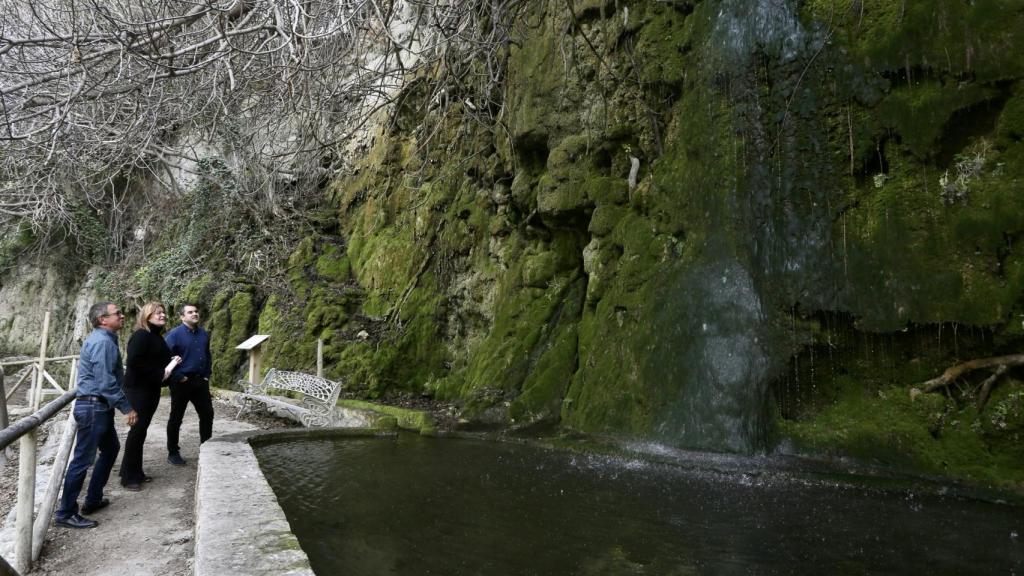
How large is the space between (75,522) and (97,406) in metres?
0.82

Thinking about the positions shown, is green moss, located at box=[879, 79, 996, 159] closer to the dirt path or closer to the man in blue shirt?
the dirt path

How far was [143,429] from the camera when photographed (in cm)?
516

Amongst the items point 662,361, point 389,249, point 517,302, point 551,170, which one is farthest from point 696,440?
point 389,249

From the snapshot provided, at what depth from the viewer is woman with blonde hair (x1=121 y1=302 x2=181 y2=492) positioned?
508 cm

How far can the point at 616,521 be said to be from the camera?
4305mm

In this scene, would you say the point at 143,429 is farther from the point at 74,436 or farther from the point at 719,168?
the point at 719,168

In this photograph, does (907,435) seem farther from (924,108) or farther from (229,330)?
(229,330)

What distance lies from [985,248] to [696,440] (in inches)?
138

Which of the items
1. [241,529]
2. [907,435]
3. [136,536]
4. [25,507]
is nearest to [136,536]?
[136,536]

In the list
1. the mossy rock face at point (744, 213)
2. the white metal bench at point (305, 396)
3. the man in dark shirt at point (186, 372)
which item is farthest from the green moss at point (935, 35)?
the white metal bench at point (305, 396)

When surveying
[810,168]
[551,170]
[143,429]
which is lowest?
[143,429]

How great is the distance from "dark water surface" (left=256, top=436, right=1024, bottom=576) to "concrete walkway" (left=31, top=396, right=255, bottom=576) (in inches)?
27.2

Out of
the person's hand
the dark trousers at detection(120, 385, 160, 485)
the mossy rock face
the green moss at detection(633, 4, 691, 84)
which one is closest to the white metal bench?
the mossy rock face

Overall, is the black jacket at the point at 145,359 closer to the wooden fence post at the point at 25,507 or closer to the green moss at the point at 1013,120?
the wooden fence post at the point at 25,507
